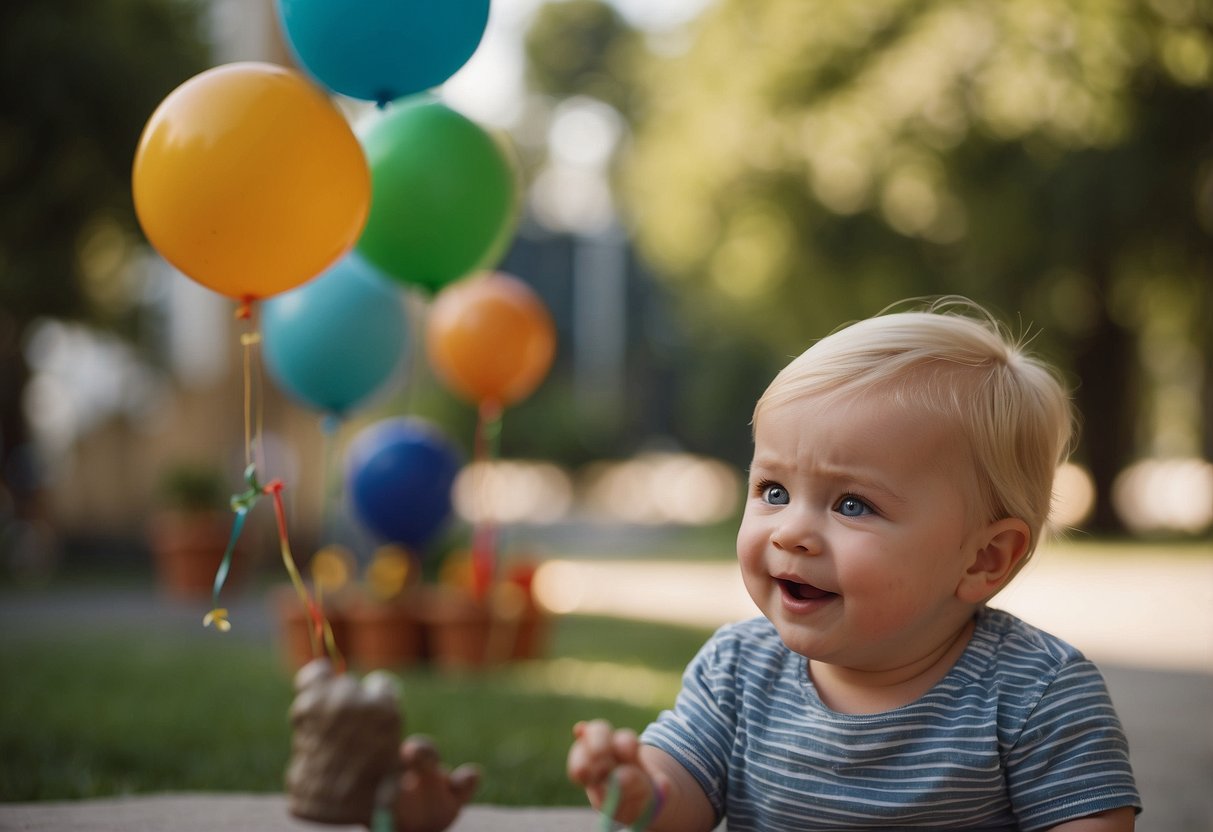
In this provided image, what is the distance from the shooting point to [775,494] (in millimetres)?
1837

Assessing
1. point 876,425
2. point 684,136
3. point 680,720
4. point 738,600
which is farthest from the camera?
point 684,136

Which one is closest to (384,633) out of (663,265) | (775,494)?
(775,494)

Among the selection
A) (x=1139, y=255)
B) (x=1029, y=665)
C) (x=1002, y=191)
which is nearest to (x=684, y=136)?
(x=1002, y=191)

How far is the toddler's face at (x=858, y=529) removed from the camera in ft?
5.72

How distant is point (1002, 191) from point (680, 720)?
374 inches

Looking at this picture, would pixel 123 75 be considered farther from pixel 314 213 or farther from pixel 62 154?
pixel 314 213

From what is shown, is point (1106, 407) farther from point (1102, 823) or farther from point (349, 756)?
point (349, 756)

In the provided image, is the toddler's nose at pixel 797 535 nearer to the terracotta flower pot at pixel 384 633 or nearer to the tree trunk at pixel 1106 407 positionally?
the terracotta flower pot at pixel 384 633

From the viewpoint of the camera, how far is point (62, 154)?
336 inches

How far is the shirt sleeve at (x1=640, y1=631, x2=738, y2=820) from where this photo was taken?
1912mm

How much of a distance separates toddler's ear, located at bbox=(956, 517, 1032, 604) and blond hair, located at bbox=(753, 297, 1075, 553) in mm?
19

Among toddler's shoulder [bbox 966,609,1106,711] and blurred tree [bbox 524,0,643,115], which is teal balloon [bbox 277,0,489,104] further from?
blurred tree [bbox 524,0,643,115]

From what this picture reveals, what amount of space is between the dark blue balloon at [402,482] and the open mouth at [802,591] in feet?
12.6

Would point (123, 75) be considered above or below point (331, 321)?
above
